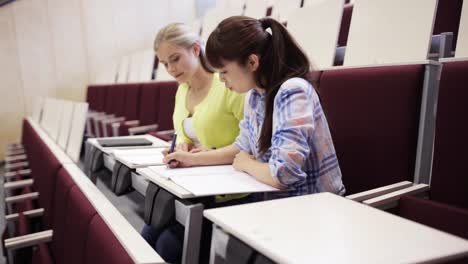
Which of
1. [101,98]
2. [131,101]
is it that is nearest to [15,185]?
[131,101]

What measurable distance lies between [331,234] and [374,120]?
8.9 inches

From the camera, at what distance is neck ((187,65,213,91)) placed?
1.61 feet

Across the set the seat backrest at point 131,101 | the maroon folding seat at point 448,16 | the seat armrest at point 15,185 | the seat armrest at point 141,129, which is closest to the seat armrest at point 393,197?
the maroon folding seat at point 448,16

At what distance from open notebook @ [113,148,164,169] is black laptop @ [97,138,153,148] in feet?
0.19

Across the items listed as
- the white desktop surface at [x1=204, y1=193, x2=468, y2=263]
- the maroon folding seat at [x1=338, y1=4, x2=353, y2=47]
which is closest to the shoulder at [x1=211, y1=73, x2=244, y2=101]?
the white desktop surface at [x1=204, y1=193, x2=468, y2=263]

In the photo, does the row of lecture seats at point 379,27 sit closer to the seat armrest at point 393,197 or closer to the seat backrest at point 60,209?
the seat armrest at point 393,197

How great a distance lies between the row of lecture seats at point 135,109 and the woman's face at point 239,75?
0.53 metres

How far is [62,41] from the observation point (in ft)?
5.47

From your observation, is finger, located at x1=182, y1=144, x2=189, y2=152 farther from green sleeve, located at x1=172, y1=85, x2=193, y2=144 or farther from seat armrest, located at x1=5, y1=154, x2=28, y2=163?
seat armrest, located at x1=5, y1=154, x2=28, y2=163

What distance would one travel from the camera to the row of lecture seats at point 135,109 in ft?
3.03

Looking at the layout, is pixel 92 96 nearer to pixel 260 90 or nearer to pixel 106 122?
pixel 106 122

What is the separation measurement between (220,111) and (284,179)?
6.5 inches

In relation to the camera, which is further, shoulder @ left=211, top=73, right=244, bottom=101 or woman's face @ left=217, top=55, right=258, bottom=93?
shoulder @ left=211, top=73, right=244, bottom=101

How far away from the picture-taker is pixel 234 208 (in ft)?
0.76
